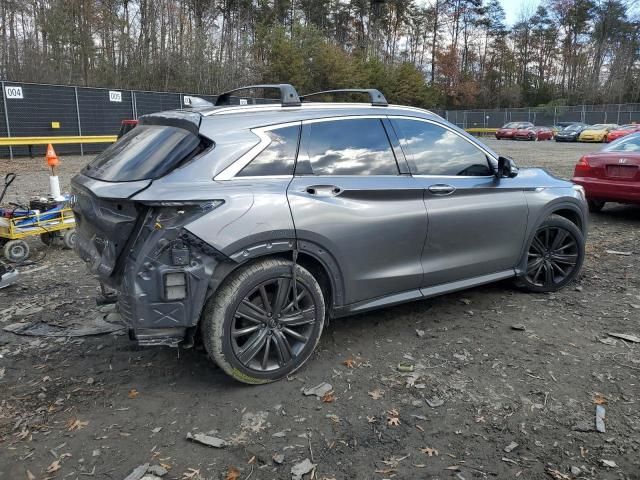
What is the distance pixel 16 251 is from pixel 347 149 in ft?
14.8

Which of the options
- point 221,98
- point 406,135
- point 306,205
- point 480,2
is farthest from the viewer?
point 480,2

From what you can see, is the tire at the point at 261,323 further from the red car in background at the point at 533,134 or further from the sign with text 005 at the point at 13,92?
the red car in background at the point at 533,134

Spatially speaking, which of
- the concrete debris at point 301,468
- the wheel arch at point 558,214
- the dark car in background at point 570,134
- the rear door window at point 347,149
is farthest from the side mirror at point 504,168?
the dark car in background at point 570,134

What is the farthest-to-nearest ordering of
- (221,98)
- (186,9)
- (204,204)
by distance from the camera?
1. (186,9)
2. (221,98)
3. (204,204)

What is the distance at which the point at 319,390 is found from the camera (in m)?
3.44

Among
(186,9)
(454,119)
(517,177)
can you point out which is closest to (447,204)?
(517,177)

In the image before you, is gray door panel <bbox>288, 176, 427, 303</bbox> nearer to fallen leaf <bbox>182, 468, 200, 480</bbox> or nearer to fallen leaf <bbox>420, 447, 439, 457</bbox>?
fallen leaf <bbox>420, 447, 439, 457</bbox>

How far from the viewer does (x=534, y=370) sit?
367 cm

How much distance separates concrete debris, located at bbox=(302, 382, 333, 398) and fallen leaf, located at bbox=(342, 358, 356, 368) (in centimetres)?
30

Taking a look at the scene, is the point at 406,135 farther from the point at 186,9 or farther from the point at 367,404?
the point at 186,9

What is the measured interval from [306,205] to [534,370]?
6.31 feet

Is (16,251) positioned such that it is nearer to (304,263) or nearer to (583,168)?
(304,263)

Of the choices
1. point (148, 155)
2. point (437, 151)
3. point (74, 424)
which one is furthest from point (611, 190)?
point (74, 424)

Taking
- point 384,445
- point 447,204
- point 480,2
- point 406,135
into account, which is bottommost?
point 384,445
